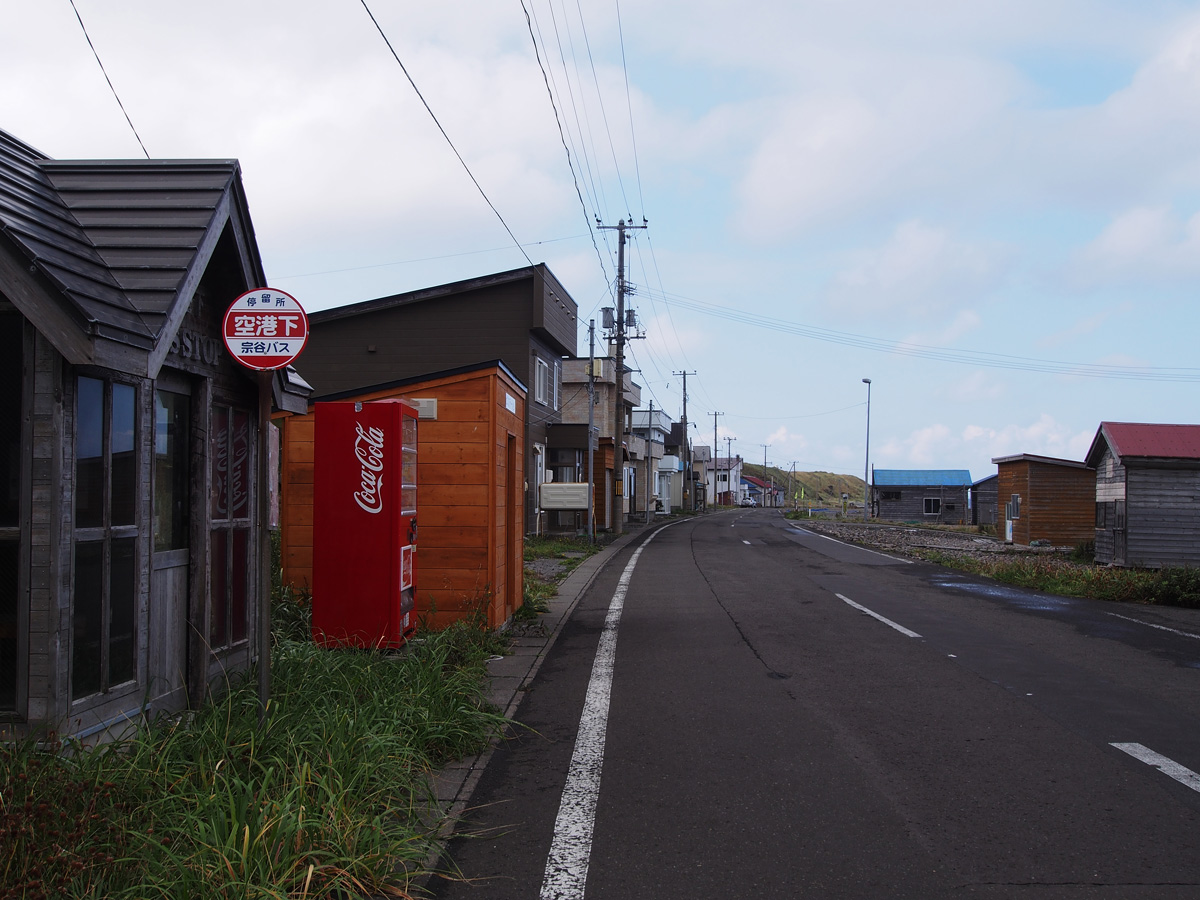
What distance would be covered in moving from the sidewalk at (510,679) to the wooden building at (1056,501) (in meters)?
20.1

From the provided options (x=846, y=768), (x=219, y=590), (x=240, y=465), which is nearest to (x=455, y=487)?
(x=240, y=465)

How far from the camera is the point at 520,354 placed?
1044 inches

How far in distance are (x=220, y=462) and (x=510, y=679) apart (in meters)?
3.17

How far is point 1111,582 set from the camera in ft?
49.1

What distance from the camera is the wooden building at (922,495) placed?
62.2m

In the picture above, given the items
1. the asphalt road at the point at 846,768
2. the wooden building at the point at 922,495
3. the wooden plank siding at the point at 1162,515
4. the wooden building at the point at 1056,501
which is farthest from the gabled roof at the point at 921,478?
the asphalt road at the point at 846,768

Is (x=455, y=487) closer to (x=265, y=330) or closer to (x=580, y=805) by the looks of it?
(x=265, y=330)

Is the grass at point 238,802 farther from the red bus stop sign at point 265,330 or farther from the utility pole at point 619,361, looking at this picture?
the utility pole at point 619,361

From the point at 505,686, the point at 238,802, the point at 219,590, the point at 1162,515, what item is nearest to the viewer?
the point at 238,802

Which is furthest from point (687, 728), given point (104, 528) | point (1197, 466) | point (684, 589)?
point (1197, 466)

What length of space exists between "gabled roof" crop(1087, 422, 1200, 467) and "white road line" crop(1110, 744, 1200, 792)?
17031 mm

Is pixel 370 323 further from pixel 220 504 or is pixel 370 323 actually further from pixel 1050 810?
pixel 1050 810

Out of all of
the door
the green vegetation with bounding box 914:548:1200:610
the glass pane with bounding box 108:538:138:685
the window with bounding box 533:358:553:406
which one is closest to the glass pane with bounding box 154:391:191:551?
the door

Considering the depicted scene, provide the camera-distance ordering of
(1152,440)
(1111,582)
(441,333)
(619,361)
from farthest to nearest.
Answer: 1. (619,361)
2. (441,333)
3. (1152,440)
4. (1111,582)
